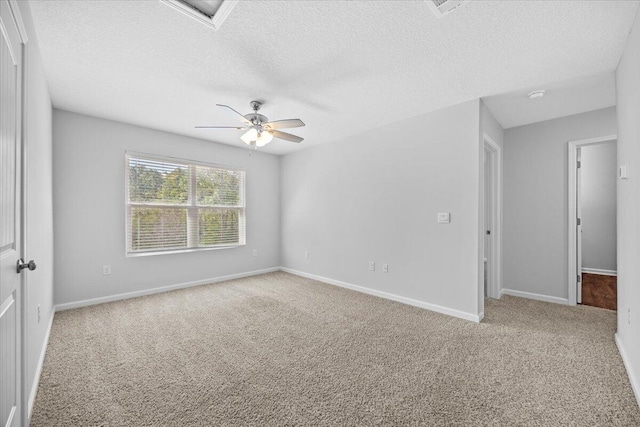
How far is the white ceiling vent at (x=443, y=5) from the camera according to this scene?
1.63m

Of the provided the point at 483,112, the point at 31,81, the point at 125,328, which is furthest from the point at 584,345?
the point at 31,81

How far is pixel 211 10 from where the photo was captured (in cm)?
174

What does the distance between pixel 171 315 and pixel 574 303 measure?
4.93 m

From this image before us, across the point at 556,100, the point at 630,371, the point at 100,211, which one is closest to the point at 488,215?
the point at 556,100

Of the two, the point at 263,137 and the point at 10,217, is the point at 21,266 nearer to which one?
the point at 10,217

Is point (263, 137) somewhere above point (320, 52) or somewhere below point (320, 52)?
below

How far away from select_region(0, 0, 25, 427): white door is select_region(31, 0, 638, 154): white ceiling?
2.34ft

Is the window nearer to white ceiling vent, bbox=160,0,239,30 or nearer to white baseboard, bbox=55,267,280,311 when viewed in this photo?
white baseboard, bbox=55,267,280,311

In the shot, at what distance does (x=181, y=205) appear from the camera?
4320 millimetres

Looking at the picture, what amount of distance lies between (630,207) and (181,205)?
16.4 feet

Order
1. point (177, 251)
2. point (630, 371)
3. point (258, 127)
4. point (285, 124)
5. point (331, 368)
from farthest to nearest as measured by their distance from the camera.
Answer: point (177, 251) < point (258, 127) < point (285, 124) < point (331, 368) < point (630, 371)

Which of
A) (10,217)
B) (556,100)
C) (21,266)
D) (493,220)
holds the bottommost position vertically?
(21,266)

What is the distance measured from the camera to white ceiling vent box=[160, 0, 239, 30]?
165cm

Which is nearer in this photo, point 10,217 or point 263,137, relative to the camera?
point 10,217
